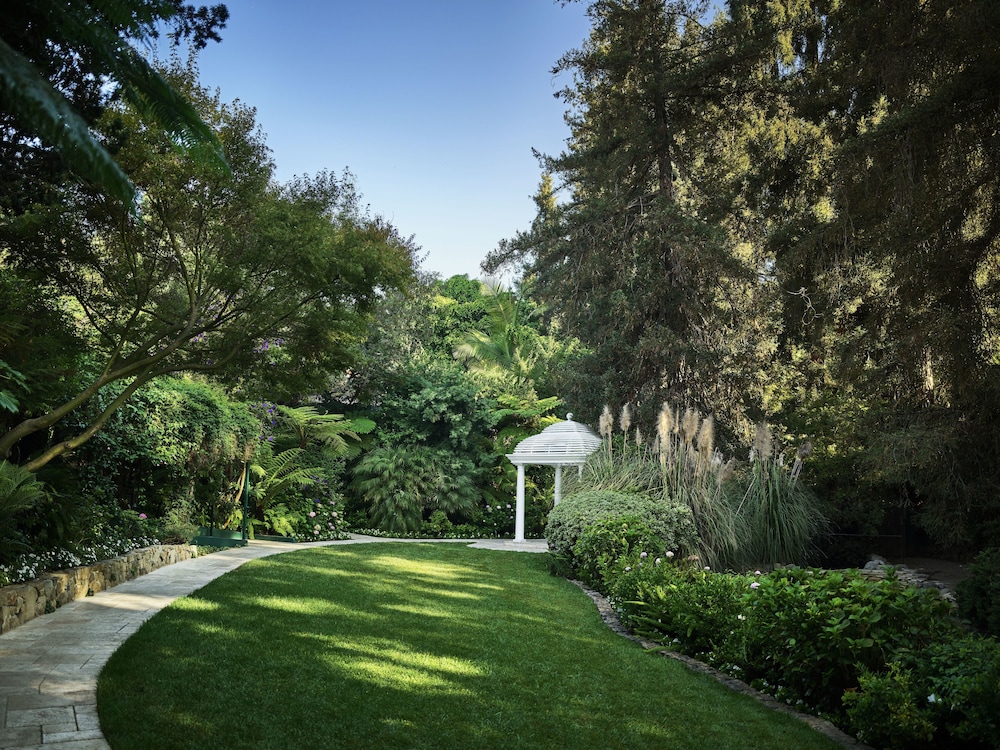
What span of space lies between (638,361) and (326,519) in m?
6.44

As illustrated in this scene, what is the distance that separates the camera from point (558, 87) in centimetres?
1529

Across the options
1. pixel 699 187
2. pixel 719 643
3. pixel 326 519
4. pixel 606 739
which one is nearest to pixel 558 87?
pixel 699 187

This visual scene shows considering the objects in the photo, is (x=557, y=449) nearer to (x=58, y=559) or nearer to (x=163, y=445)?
(x=163, y=445)

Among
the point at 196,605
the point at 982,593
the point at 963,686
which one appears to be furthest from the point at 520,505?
the point at 963,686

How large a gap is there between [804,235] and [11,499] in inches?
312

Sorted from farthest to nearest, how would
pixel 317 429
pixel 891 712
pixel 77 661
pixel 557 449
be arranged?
pixel 317 429 < pixel 557 449 < pixel 77 661 < pixel 891 712

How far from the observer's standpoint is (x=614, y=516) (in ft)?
27.2

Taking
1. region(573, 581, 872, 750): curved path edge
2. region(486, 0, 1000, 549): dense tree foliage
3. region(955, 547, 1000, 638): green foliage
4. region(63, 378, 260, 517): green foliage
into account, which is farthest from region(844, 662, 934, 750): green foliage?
region(63, 378, 260, 517): green foliage

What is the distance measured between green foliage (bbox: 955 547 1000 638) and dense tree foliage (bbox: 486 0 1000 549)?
162 centimetres

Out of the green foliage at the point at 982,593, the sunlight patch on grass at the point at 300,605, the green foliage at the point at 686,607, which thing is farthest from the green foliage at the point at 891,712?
the sunlight patch on grass at the point at 300,605

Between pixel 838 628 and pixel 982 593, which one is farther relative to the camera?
pixel 982 593

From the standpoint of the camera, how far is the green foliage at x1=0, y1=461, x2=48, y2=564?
18.7 ft

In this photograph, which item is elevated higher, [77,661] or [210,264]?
[210,264]

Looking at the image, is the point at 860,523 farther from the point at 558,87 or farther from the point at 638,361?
the point at 558,87
